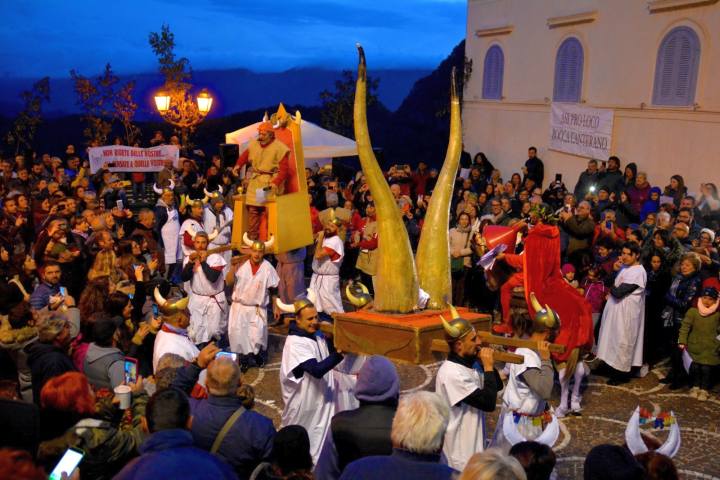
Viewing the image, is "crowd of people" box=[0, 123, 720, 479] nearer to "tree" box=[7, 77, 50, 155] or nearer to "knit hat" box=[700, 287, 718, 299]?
"knit hat" box=[700, 287, 718, 299]

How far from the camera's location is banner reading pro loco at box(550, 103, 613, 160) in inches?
666

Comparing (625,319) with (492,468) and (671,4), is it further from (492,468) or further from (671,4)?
(671,4)

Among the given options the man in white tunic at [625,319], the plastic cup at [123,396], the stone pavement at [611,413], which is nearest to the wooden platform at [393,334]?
the plastic cup at [123,396]

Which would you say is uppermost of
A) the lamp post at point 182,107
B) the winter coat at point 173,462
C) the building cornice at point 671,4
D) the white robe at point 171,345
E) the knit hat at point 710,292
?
the building cornice at point 671,4

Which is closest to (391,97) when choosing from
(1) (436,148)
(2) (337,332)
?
(1) (436,148)

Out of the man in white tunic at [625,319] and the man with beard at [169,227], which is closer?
the man in white tunic at [625,319]

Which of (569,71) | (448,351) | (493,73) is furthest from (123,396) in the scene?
(493,73)

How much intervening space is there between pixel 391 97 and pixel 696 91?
36.1 meters

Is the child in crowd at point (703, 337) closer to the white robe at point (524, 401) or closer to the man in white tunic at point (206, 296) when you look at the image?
the white robe at point (524, 401)

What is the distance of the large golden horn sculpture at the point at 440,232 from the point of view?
710 cm

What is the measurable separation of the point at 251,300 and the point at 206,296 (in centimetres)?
59

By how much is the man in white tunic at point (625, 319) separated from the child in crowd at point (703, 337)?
1.77 feet

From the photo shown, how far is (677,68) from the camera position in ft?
50.3

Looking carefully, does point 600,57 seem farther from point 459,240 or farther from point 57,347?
point 57,347
